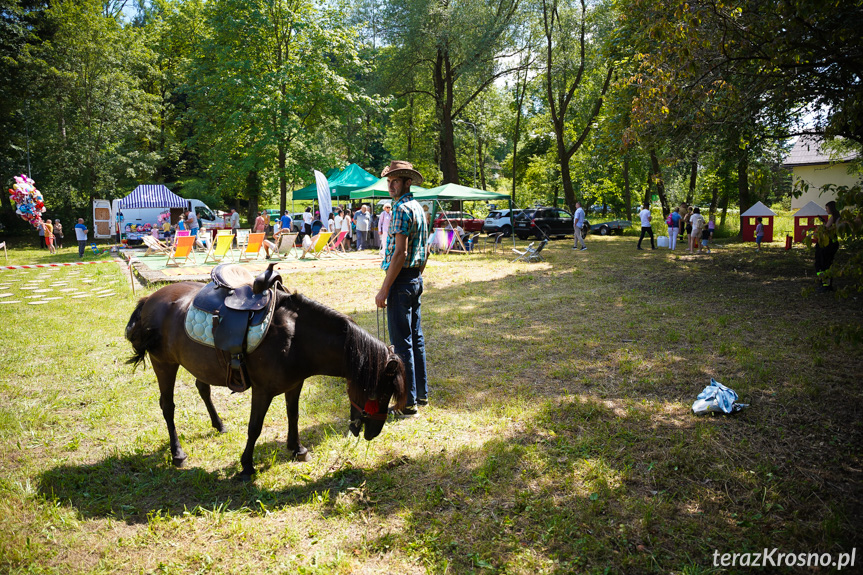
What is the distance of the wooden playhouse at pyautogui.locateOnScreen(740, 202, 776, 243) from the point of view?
64.2 ft

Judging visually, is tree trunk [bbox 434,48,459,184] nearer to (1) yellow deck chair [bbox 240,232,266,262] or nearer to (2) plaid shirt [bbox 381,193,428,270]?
(1) yellow deck chair [bbox 240,232,266,262]

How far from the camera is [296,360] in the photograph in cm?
332

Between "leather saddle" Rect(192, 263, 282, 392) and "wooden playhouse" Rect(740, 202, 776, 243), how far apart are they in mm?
21055

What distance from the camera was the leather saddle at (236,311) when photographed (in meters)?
3.24

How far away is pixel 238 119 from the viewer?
22078 mm

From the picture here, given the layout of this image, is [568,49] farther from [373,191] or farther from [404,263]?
[404,263]

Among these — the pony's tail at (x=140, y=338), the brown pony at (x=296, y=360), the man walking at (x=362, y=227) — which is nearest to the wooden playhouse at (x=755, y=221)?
the man walking at (x=362, y=227)

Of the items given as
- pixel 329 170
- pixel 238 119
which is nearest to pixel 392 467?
pixel 238 119

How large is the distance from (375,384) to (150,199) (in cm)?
2452

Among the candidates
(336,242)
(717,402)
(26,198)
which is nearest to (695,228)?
(336,242)

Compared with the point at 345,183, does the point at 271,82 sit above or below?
above

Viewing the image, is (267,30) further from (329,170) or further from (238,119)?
(329,170)

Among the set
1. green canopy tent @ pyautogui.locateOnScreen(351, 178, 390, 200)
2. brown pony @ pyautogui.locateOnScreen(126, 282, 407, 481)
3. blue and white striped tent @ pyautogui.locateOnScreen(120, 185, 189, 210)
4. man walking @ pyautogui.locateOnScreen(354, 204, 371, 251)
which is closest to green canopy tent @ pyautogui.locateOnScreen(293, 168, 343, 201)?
green canopy tent @ pyautogui.locateOnScreen(351, 178, 390, 200)

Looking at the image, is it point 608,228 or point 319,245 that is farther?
point 608,228
